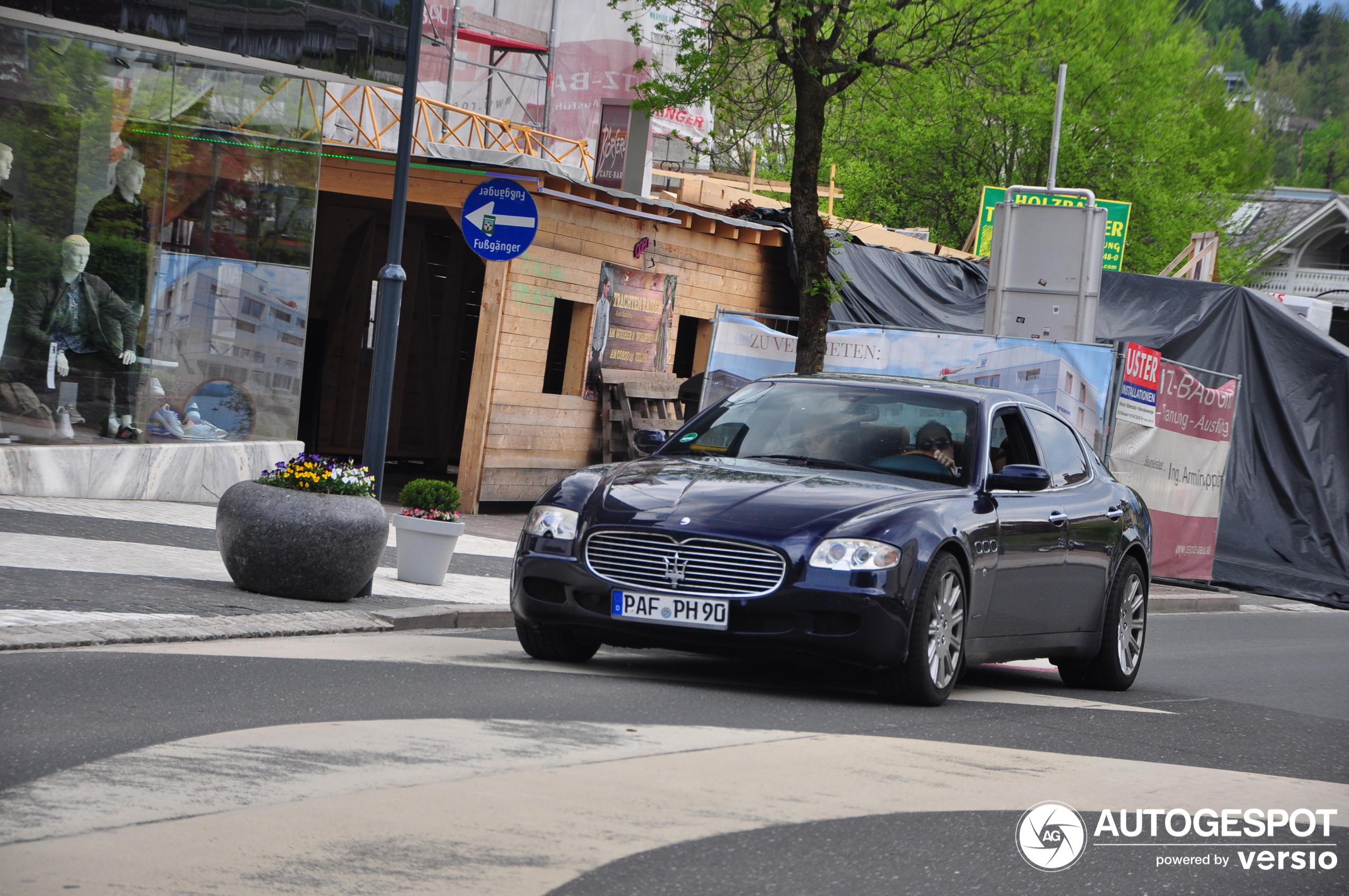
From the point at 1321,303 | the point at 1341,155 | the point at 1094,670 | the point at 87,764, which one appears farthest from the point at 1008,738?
the point at 1341,155

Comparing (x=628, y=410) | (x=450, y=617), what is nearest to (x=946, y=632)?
(x=450, y=617)

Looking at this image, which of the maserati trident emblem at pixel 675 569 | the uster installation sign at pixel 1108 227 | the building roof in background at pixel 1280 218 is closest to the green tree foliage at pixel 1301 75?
the building roof in background at pixel 1280 218

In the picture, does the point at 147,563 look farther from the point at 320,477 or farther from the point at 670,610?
the point at 670,610

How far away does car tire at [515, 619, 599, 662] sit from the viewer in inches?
326

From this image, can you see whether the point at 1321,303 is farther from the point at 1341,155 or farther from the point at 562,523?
the point at 1341,155

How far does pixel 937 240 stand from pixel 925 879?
4003cm

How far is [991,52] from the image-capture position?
18641 millimetres

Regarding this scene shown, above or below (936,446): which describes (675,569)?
below

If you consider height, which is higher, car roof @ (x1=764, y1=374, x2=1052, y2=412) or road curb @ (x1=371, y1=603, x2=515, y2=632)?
car roof @ (x1=764, y1=374, x2=1052, y2=412)

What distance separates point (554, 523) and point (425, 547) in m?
3.83

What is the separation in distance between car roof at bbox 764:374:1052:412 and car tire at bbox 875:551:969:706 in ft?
4.17

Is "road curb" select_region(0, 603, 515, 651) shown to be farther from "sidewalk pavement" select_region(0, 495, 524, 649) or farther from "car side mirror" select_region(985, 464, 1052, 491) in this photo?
"car side mirror" select_region(985, 464, 1052, 491)

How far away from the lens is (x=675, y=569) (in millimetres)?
7605

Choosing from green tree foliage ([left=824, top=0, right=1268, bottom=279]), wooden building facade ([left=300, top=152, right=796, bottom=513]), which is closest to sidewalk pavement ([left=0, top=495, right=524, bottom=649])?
wooden building facade ([left=300, top=152, right=796, bottom=513])
